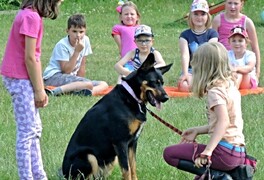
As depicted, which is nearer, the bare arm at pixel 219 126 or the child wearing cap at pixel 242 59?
the bare arm at pixel 219 126

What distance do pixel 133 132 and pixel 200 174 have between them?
0.70 metres

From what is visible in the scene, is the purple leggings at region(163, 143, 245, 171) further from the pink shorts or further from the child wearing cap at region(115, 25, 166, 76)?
the pink shorts

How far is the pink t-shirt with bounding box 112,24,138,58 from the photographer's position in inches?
446

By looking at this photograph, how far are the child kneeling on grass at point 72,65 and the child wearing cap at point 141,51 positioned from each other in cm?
57

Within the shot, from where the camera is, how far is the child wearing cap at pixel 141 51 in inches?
393

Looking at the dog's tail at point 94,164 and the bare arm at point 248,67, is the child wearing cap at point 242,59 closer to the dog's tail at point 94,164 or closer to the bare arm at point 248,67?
the bare arm at point 248,67

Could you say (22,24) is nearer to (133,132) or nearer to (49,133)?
(133,132)

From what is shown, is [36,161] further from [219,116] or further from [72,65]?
[72,65]

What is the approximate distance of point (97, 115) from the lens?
19.5 ft

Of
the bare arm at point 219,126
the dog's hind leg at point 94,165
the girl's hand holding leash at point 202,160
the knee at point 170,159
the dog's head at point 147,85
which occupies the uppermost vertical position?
the dog's head at point 147,85

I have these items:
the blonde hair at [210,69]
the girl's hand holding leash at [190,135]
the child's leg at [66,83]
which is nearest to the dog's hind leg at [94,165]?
the girl's hand holding leash at [190,135]

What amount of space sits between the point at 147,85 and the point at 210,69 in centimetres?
85

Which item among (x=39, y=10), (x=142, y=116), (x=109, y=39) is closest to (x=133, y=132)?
(x=142, y=116)

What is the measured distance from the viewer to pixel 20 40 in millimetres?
5441
